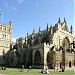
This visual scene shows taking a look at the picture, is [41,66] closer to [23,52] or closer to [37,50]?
[37,50]

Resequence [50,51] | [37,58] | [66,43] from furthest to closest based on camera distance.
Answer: [66,43]
[37,58]
[50,51]

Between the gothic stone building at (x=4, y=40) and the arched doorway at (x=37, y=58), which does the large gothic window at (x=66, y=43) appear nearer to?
the arched doorway at (x=37, y=58)

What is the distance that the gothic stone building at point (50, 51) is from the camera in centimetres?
6644

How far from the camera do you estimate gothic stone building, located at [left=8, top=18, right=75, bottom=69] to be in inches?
2616

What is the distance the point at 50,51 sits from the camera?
2667 inches

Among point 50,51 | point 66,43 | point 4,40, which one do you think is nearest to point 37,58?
point 50,51

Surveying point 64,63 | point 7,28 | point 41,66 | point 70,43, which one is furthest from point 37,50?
point 7,28

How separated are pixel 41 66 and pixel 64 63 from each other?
8.71 m

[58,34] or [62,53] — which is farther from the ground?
[58,34]

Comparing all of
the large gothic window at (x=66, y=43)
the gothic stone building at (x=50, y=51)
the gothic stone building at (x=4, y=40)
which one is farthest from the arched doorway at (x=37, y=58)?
the gothic stone building at (x=4, y=40)

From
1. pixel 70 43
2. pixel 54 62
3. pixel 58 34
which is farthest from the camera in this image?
pixel 70 43

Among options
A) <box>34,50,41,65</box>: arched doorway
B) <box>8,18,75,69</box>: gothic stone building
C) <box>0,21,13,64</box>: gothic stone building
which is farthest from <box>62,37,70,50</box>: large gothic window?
<box>0,21,13,64</box>: gothic stone building

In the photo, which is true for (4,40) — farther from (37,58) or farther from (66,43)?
(66,43)

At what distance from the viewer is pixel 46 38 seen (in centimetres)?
7944
